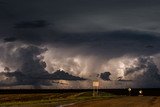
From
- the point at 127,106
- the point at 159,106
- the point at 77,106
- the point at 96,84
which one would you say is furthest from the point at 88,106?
the point at 96,84

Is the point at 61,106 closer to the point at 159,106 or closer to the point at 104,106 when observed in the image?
the point at 104,106

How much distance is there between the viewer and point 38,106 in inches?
3196

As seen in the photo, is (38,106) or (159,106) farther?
(38,106)

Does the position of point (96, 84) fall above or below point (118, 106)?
above

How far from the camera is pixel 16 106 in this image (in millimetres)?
80312

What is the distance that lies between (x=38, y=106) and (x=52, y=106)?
2.70m

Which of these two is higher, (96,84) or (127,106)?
(96,84)

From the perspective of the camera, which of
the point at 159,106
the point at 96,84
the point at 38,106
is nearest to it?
the point at 159,106

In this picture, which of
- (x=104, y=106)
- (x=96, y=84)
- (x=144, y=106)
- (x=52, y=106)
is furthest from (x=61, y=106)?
(x=96, y=84)

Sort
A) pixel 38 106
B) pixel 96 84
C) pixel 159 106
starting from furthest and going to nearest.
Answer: pixel 96 84 < pixel 38 106 < pixel 159 106

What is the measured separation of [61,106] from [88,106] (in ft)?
18.4

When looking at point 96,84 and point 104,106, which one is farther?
point 96,84

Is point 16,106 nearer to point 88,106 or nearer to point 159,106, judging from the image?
point 88,106

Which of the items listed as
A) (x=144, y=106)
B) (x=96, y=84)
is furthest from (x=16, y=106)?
(x=96, y=84)
